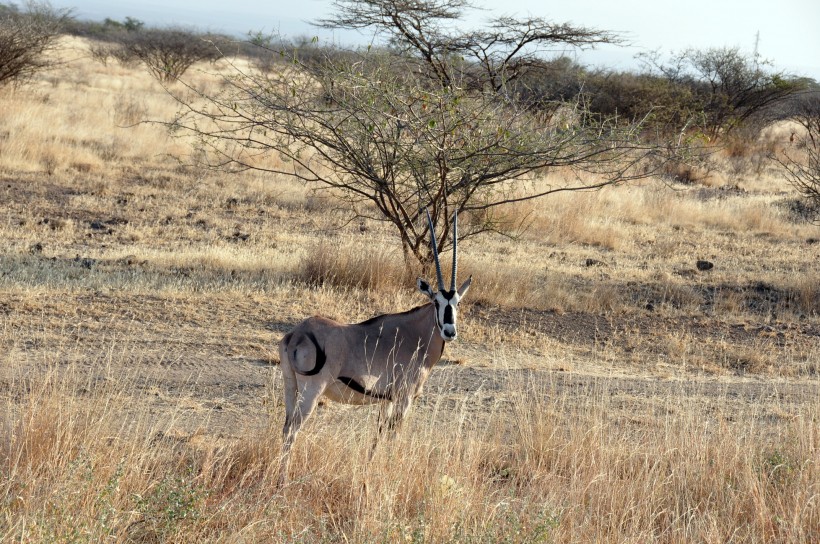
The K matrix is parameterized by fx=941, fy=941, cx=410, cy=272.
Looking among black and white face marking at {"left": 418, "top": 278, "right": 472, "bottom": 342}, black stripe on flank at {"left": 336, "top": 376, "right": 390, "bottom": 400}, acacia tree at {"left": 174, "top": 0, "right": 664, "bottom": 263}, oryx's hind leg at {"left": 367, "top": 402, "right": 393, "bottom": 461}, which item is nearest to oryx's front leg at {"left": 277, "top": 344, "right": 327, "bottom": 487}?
black stripe on flank at {"left": 336, "top": 376, "right": 390, "bottom": 400}

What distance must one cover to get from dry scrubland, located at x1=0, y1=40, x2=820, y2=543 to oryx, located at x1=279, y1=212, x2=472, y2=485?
0.21m

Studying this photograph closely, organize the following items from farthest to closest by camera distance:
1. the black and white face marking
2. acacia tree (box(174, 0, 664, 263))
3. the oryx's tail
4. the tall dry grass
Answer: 1. acacia tree (box(174, 0, 664, 263))
2. the black and white face marking
3. the oryx's tail
4. the tall dry grass

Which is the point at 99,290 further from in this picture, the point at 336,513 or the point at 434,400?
the point at 336,513

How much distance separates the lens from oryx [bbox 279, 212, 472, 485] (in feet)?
15.9

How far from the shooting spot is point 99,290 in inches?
372

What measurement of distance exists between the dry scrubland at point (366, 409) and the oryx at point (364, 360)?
0.68ft

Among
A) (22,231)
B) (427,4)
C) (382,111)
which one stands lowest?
(22,231)

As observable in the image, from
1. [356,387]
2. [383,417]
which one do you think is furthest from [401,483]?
[356,387]

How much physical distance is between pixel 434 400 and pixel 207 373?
1.81 metres

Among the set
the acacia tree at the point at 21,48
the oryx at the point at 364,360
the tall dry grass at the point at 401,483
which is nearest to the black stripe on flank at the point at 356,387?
the oryx at the point at 364,360

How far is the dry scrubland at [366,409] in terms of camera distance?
4473 mm

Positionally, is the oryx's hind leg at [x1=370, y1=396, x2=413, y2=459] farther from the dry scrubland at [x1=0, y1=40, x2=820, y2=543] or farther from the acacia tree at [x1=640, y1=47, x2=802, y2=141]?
the acacia tree at [x1=640, y1=47, x2=802, y2=141]

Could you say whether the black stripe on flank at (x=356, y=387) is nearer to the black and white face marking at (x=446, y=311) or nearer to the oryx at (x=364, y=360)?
the oryx at (x=364, y=360)

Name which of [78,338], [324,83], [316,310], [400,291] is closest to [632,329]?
[400,291]
